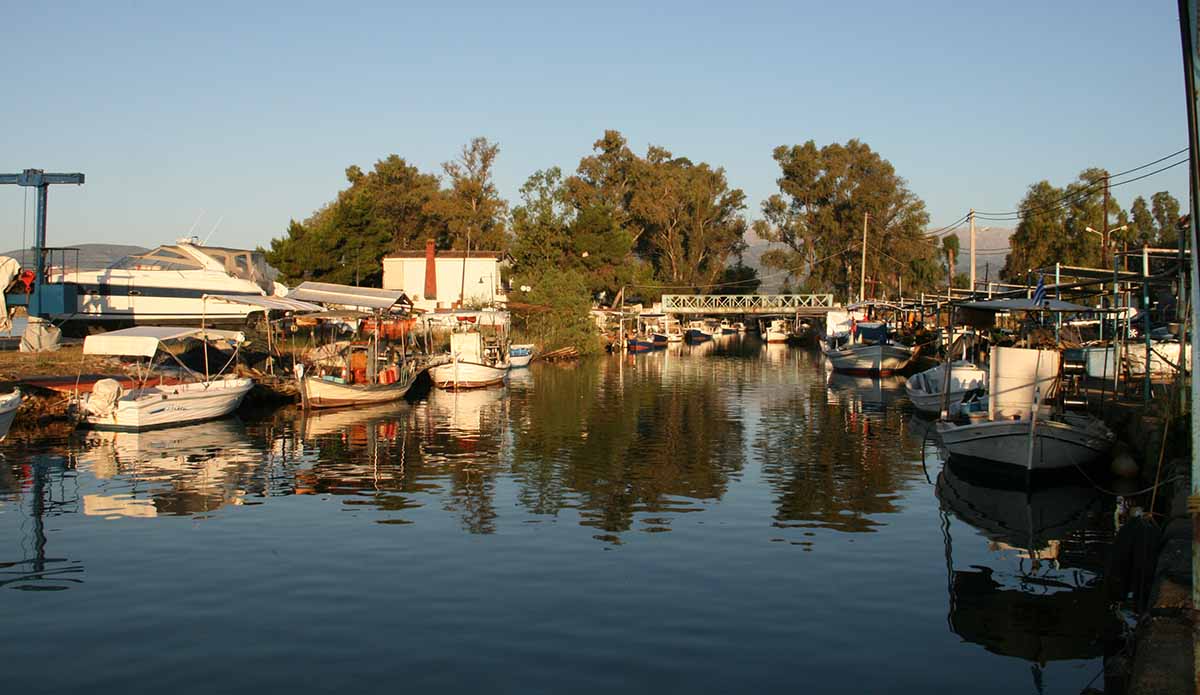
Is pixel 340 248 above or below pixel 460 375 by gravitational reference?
above

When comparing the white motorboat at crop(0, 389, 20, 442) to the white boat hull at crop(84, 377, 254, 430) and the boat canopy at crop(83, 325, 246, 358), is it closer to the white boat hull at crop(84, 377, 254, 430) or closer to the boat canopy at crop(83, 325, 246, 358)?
the white boat hull at crop(84, 377, 254, 430)

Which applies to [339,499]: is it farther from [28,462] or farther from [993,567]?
[993,567]

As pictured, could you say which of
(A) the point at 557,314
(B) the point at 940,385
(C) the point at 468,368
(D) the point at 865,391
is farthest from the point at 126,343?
(A) the point at 557,314

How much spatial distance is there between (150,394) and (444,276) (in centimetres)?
5734

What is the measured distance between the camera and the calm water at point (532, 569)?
11.5m

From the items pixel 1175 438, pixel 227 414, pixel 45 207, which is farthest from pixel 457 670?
pixel 45 207

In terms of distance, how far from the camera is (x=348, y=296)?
44.4 m

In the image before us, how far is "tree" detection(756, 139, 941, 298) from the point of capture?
11081 cm

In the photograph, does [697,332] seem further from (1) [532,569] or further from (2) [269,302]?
(1) [532,569]

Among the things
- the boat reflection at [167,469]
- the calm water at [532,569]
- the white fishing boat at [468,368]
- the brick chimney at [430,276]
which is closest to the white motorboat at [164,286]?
the white fishing boat at [468,368]

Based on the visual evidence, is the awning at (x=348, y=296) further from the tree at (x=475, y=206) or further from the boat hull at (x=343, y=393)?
the tree at (x=475, y=206)

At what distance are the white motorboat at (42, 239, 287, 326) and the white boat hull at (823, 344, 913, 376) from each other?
34431mm

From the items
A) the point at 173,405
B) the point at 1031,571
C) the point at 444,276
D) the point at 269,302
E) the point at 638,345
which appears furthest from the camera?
the point at 638,345

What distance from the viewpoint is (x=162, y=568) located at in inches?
612
